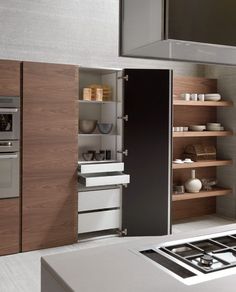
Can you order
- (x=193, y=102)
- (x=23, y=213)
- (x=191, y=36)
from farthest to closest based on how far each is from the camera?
(x=193, y=102) → (x=23, y=213) → (x=191, y=36)

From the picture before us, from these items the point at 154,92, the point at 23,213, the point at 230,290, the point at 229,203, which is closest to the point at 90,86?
the point at 154,92

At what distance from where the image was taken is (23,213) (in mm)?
3768

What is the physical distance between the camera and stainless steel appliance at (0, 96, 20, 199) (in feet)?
11.9

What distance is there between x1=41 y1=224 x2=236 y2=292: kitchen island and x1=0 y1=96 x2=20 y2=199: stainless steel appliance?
7.57 feet

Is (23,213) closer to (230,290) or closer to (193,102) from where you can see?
(193,102)

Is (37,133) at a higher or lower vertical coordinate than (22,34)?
lower

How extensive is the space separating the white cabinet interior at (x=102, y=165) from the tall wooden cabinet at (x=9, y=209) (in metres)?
0.68

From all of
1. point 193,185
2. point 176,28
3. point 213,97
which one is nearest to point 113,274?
point 176,28

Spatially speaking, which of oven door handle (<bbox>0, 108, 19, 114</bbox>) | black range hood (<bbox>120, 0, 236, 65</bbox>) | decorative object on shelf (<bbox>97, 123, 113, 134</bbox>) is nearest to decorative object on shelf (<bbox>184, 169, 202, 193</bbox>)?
decorative object on shelf (<bbox>97, 123, 113, 134</bbox>)

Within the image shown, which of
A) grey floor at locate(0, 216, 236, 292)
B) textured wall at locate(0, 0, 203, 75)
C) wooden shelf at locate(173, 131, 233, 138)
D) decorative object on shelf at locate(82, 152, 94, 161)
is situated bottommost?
grey floor at locate(0, 216, 236, 292)

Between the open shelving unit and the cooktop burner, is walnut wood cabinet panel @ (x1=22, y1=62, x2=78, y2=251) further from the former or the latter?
the cooktop burner

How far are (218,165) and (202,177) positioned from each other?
35 centimetres

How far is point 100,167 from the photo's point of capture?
13.5ft

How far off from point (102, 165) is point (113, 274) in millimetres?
2820
